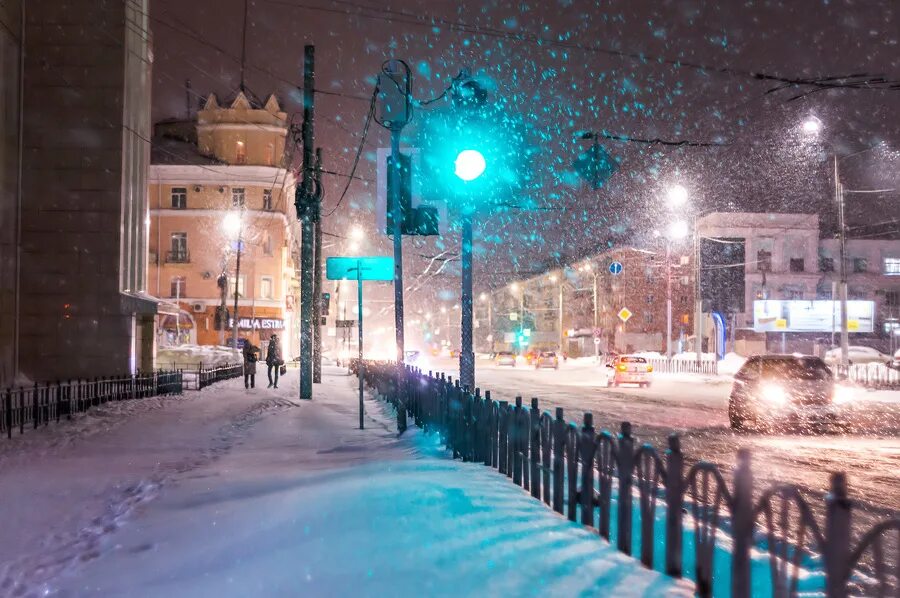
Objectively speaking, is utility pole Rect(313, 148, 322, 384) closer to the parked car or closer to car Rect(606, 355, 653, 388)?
car Rect(606, 355, 653, 388)

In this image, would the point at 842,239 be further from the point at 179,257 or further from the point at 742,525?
the point at 179,257

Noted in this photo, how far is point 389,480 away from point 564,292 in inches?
3444

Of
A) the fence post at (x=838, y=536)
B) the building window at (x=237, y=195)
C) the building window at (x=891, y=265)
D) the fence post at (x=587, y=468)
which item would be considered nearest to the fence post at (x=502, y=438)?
the fence post at (x=587, y=468)

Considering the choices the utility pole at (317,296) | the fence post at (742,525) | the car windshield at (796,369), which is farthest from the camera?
the utility pole at (317,296)

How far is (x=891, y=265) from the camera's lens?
65.7 metres

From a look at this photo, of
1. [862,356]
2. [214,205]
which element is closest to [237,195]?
[214,205]

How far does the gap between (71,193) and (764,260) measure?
5448cm

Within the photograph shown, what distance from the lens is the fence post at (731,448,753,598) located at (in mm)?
3887

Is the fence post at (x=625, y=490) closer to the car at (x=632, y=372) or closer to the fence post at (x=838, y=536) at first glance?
the fence post at (x=838, y=536)

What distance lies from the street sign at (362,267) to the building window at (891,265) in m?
63.6

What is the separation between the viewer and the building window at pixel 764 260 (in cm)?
6469

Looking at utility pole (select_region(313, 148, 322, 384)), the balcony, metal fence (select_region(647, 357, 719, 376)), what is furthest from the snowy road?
the balcony

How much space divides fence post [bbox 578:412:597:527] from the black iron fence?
2165 cm

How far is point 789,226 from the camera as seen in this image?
6506 centimetres
